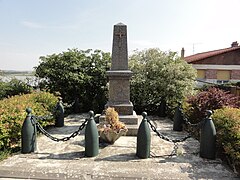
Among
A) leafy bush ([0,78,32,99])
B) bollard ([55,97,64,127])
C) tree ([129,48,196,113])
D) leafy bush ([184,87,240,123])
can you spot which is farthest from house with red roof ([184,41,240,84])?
bollard ([55,97,64,127])

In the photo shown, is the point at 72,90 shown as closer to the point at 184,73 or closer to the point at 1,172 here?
the point at 184,73

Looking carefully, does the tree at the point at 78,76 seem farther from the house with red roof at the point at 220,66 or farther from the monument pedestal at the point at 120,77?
the house with red roof at the point at 220,66

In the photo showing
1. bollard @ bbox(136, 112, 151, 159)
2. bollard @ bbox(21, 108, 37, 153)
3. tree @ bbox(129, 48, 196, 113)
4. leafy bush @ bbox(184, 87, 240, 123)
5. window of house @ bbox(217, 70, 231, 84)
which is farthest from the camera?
window of house @ bbox(217, 70, 231, 84)

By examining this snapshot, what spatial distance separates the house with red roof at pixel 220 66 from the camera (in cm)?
2031

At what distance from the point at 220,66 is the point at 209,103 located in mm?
16113

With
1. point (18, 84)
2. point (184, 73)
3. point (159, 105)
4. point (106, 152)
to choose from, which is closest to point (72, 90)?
point (18, 84)

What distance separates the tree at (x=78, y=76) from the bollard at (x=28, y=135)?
5.39 m

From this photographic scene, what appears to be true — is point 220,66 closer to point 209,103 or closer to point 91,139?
point 209,103

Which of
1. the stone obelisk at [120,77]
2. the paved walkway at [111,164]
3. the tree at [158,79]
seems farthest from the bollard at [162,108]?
the paved walkway at [111,164]

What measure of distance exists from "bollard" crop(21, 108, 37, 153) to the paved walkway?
15 centimetres

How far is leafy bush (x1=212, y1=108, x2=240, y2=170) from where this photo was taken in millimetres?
3814

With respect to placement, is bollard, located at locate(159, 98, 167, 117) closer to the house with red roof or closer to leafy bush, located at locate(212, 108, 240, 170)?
leafy bush, located at locate(212, 108, 240, 170)

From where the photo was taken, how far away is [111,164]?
397 centimetres

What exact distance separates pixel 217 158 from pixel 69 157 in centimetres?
312
